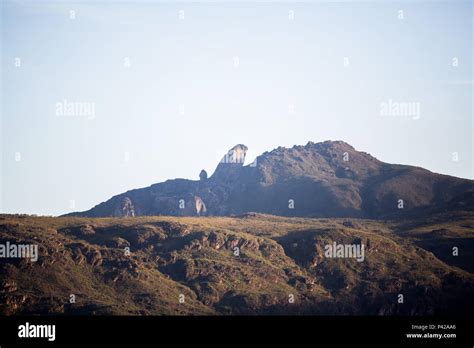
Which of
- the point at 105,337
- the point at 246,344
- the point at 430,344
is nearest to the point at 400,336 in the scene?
the point at 430,344

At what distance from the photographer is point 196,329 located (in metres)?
112

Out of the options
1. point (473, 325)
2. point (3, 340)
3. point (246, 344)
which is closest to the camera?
point (246, 344)

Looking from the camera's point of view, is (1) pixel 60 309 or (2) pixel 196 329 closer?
(2) pixel 196 329

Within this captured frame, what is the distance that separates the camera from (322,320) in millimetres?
122500

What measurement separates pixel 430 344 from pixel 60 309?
353ft

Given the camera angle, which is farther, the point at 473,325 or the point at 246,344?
the point at 473,325

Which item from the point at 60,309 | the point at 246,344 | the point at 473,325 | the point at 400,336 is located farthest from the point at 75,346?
the point at 60,309

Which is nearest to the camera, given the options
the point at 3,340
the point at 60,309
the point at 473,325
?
the point at 3,340

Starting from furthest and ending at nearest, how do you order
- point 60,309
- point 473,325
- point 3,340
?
point 60,309 → point 473,325 → point 3,340

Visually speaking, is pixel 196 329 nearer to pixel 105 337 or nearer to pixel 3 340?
pixel 105 337

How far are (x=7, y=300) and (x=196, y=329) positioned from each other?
101 m

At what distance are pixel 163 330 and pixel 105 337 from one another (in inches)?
327

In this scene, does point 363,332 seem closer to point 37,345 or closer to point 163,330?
point 163,330

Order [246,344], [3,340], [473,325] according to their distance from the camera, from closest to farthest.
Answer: [246,344] → [3,340] → [473,325]
